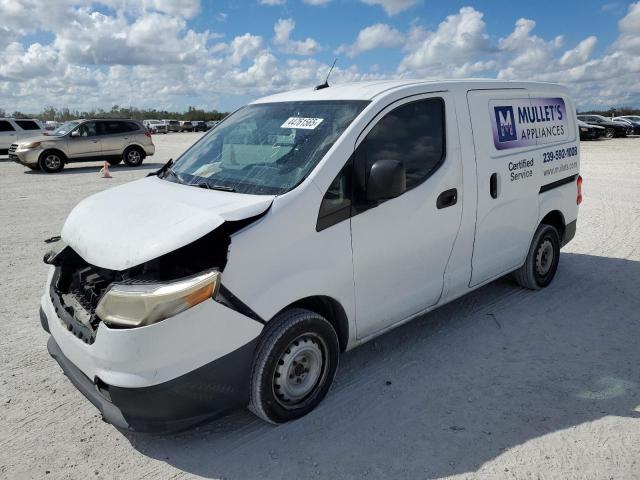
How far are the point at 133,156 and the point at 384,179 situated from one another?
1742cm

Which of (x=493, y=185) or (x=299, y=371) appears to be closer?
(x=299, y=371)

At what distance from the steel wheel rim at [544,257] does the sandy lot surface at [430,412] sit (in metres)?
0.23

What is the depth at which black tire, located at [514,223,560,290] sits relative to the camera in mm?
5051

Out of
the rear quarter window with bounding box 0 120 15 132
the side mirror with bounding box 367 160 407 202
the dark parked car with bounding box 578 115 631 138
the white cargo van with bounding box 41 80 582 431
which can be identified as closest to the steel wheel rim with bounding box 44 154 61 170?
the rear quarter window with bounding box 0 120 15 132

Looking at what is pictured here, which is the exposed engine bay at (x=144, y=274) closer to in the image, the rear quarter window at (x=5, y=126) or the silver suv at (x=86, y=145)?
the silver suv at (x=86, y=145)

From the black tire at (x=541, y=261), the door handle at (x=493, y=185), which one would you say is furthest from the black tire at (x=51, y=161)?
the door handle at (x=493, y=185)

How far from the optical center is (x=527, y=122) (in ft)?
15.4

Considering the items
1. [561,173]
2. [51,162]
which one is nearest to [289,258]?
[561,173]

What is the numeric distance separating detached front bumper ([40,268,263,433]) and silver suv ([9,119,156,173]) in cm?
1659

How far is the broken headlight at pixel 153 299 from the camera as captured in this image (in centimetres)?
252

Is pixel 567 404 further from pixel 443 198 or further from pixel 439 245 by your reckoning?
pixel 443 198

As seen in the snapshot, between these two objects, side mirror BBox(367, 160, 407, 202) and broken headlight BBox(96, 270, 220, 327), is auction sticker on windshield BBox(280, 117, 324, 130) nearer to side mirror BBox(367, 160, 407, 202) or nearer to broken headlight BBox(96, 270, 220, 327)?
side mirror BBox(367, 160, 407, 202)

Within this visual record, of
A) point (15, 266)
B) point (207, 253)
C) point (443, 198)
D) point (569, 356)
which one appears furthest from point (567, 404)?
point (15, 266)

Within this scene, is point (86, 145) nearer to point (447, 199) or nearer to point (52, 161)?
point (52, 161)
